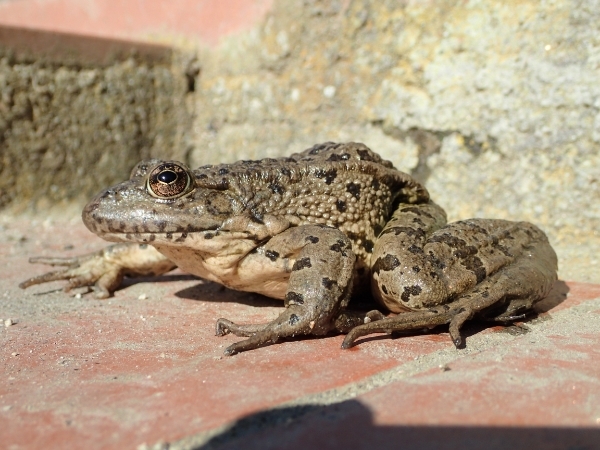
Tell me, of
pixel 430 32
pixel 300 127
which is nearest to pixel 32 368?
pixel 300 127

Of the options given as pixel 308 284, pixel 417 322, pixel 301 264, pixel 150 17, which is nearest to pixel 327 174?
pixel 301 264

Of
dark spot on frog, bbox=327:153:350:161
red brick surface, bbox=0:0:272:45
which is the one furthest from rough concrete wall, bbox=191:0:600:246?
dark spot on frog, bbox=327:153:350:161

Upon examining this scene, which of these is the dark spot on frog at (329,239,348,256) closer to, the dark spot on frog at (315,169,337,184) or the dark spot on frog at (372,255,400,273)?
the dark spot on frog at (372,255,400,273)

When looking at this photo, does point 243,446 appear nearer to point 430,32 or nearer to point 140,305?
point 140,305

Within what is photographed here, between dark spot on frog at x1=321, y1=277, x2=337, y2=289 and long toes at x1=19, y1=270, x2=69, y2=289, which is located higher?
dark spot on frog at x1=321, y1=277, x2=337, y2=289

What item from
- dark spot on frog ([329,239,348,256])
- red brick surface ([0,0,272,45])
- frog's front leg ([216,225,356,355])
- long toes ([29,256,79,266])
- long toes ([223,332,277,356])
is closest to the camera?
long toes ([223,332,277,356])

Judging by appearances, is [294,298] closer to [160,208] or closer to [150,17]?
[160,208]
